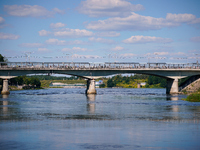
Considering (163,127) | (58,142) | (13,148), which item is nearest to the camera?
(13,148)

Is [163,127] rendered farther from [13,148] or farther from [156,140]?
[13,148]

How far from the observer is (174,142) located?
3203 cm

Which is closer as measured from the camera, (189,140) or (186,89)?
(189,140)

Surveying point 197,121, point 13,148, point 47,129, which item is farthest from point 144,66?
point 13,148

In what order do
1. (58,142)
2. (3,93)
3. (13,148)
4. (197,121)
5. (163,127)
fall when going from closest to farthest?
(13,148), (58,142), (163,127), (197,121), (3,93)

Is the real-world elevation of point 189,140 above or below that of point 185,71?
below

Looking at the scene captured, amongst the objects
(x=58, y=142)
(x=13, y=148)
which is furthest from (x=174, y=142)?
(x=13, y=148)

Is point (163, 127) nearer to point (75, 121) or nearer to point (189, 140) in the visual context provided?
point (189, 140)

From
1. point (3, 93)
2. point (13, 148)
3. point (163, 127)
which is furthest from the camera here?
point (3, 93)

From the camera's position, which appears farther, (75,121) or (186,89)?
(186,89)

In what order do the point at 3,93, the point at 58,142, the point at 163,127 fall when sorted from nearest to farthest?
the point at 58,142 → the point at 163,127 → the point at 3,93

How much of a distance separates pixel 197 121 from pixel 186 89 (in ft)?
322

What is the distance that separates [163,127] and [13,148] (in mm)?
18914

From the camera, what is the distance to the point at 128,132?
3731cm
